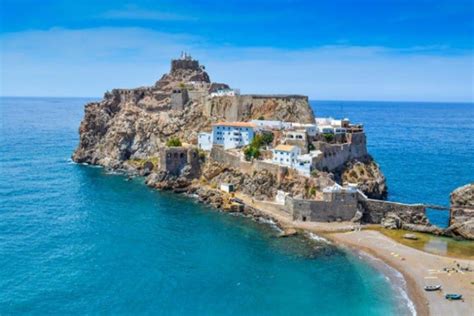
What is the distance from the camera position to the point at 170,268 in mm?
55844

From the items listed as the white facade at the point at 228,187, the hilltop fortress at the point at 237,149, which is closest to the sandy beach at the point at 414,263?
the hilltop fortress at the point at 237,149

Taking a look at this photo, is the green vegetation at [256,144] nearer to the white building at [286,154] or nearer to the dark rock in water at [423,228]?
the white building at [286,154]

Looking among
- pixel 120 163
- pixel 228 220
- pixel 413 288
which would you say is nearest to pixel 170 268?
pixel 228 220

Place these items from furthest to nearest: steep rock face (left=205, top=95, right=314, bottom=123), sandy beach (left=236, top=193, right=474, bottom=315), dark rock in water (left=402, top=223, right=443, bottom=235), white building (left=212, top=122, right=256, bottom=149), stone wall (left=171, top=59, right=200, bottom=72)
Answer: stone wall (left=171, top=59, right=200, bottom=72)
steep rock face (left=205, top=95, right=314, bottom=123)
white building (left=212, top=122, right=256, bottom=149)
dark rock in water (left=402, top=223, right=443, bottom=235)
sandy beach (left=236, top=193, right=474, bottom=315)

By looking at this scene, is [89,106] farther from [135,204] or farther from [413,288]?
[413,288]

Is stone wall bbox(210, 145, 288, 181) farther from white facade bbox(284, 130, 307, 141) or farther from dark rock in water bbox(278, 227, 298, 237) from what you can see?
dark rock in water bbox(278, 227, 298, 237)

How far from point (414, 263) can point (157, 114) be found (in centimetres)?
7632

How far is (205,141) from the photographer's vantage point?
98.9 metres

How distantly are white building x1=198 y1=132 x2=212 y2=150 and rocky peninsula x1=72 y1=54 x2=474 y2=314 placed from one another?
0.21 m

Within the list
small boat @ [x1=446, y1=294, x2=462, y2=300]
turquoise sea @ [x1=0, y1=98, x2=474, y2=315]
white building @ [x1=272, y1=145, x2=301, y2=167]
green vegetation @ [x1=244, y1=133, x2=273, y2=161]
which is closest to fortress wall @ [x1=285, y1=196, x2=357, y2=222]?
turquoise sea @ [x1=0, y1=98, x2=474, y2=315]

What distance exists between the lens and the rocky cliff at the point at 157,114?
106 m

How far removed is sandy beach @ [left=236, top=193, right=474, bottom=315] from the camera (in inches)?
1844

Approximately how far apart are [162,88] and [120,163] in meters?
24.4

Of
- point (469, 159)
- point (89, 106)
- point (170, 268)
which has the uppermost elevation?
point (89, 106)
